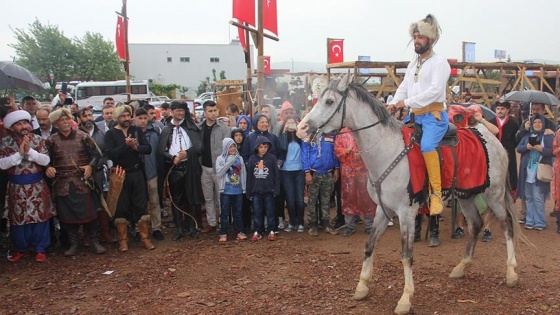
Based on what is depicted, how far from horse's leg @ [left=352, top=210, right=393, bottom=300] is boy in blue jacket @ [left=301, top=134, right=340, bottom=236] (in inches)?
85.1

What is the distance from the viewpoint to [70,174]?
19.6 feet

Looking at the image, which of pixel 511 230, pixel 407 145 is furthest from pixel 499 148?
pixel 407 145

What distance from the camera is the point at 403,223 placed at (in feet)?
14.2

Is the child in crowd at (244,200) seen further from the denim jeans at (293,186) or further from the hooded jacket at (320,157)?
the hooded jacket at (320,157)

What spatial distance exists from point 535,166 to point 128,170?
6315 mm

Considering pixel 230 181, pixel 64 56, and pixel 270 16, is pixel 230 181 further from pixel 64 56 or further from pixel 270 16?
pixel 64 56

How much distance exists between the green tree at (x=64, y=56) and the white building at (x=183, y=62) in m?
10.6

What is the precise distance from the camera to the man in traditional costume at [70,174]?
5.95 metres

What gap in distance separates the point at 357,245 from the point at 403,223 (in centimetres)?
205

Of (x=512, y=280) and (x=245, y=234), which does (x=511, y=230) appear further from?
(x=245, y=234)

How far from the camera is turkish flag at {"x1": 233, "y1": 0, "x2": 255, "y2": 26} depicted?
8.05 metres

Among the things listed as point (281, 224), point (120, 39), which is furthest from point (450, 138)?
point (120, 39)

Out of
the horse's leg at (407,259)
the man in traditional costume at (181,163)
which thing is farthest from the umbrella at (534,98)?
the man in traditional costume at (181,163)

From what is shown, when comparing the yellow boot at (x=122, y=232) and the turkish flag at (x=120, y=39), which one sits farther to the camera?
the turkish flag at (x=120, y=39)
